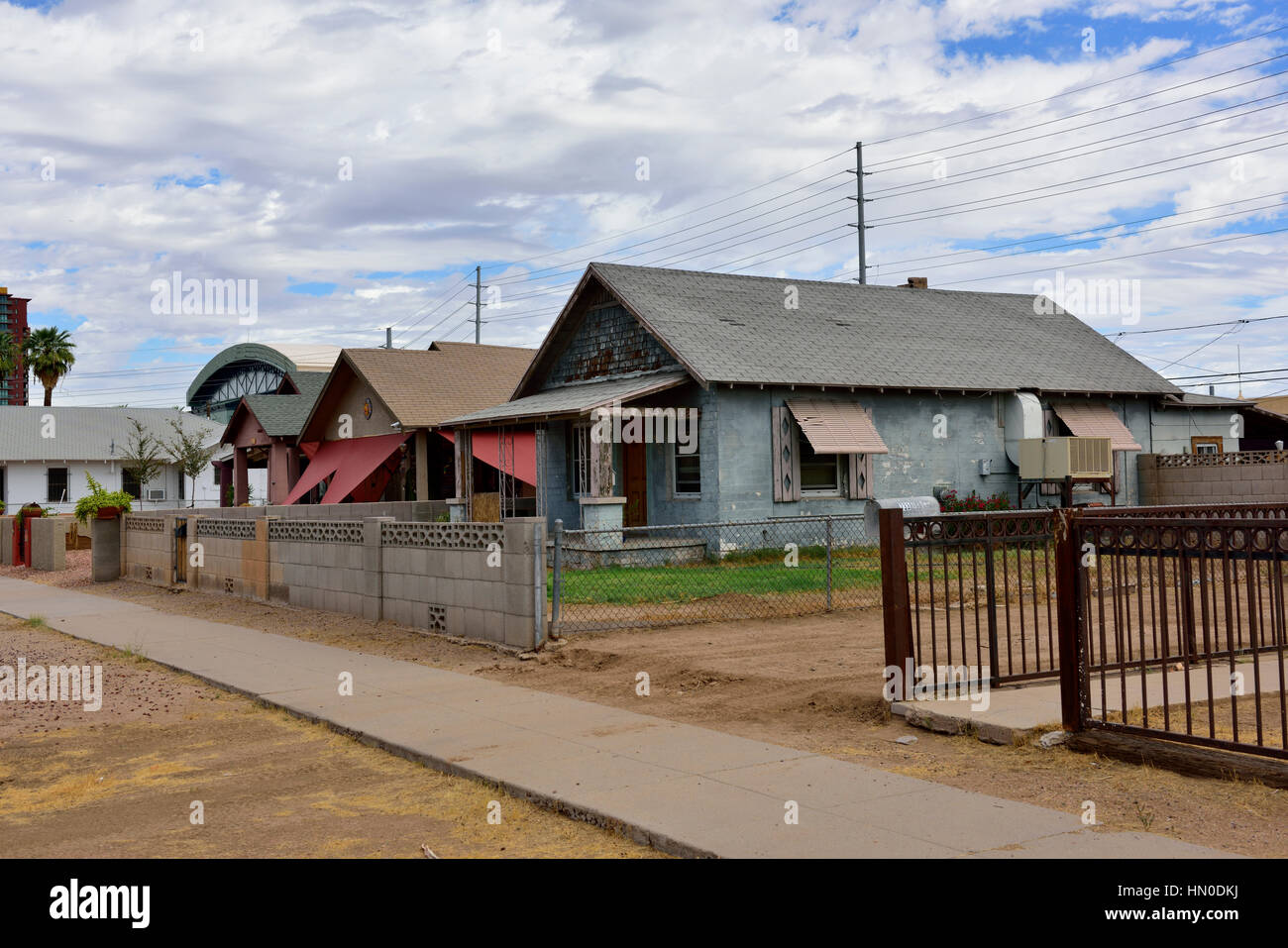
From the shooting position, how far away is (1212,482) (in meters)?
27.1

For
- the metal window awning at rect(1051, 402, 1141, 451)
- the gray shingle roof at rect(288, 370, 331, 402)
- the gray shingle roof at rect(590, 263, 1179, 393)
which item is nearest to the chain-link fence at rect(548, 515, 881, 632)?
the gray shingle roof at rect(590, 263, 1179, 393)

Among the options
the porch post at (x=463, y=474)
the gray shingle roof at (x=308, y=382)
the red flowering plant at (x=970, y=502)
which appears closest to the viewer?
the red flowering plant at (x=970, y=502)

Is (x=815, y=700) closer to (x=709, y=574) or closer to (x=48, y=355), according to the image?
(x=709, y=574)

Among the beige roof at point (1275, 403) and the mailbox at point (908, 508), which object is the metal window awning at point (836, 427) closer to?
the mailbox at point (908, 508)

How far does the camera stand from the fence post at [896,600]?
8.32 meters

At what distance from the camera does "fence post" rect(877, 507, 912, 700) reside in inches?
328

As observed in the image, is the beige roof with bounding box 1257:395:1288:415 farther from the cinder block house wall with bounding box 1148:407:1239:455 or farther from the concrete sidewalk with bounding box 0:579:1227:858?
the concrete sidewalk with bounding box 0:579:1227:858

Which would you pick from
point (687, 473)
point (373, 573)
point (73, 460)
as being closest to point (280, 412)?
point (687, 473)

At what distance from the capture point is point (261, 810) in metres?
6.66

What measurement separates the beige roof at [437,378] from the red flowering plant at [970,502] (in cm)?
1323

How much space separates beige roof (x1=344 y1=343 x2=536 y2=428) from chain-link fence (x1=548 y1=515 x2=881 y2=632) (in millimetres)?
10506

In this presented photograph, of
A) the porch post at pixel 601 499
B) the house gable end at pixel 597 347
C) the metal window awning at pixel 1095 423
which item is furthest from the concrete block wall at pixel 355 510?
the metal window awning at pixel 1095 423

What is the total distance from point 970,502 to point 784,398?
5.06 metres
